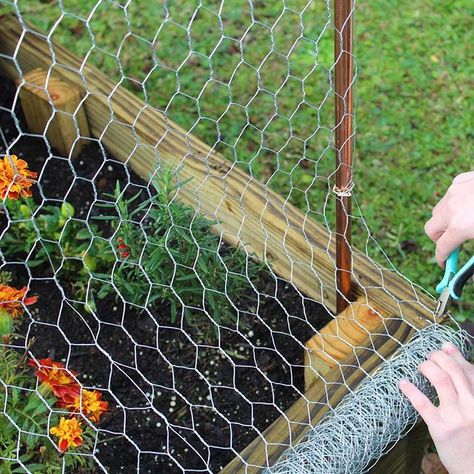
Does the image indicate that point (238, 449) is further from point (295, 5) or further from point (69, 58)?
point (295, 5)

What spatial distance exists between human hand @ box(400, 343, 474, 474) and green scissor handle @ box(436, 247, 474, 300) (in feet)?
0.36

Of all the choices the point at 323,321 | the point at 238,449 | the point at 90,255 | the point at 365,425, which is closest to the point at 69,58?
the point at 90,255

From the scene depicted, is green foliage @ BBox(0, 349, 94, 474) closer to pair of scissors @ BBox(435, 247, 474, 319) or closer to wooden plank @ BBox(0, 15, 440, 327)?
wooden plank @ BBox(0, 15, 440, 327)

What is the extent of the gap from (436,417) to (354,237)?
102cm

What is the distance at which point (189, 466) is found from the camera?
134 centimetres

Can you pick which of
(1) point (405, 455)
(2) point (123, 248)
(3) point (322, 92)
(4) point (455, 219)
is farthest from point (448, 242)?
(3) point (322, 92)

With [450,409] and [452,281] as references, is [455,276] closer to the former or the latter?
[452,281]

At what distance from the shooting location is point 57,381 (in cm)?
113

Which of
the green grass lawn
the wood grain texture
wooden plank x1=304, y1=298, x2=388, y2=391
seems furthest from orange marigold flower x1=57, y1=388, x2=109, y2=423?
the green grass lawn

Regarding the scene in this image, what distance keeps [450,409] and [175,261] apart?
20.3 inches

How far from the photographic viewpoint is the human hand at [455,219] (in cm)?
116

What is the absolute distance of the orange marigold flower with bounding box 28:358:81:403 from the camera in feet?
3.69

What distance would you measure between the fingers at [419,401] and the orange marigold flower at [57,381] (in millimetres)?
501

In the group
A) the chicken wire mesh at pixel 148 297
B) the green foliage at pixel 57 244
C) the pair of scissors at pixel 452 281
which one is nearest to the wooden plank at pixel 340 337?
the chicken wire mesh at pixel 148 297
